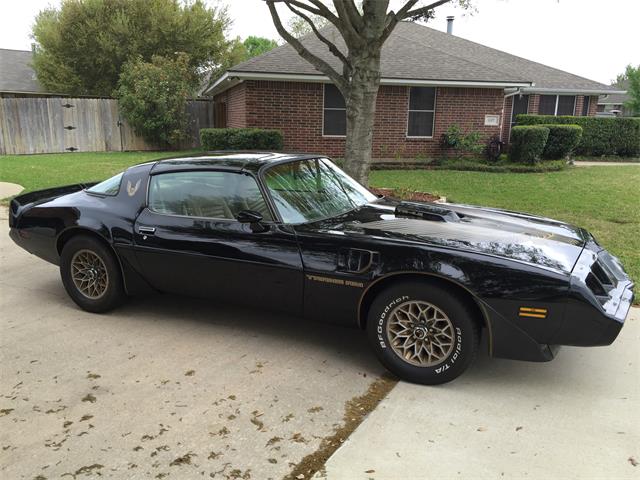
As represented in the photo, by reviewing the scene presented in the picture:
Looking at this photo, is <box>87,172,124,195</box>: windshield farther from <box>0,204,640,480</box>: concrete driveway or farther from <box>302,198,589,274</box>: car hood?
<box>302,198,589,274</box>: car hood

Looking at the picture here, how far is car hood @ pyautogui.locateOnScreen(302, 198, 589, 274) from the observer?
326 cm

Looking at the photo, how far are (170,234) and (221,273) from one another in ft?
1.80

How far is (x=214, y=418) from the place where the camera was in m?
2.90

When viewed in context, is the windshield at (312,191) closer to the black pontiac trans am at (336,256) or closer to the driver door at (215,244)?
the black pontiac trans am at (336,256)

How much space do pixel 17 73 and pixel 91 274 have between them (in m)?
30.2

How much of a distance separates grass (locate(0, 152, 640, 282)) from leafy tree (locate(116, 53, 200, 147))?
345 centimetres

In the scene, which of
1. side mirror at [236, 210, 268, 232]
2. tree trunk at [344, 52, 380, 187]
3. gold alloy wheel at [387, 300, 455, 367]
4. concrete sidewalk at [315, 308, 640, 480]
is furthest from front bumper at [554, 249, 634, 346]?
tree trunk at [344, 52, 380, 187]

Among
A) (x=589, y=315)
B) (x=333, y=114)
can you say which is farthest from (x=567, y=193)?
(x=589, y=315)

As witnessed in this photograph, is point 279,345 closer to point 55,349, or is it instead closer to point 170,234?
point 170,234

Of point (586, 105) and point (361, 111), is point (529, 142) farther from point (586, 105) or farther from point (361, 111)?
point (586, 105)

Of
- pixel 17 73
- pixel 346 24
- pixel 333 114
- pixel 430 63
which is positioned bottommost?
pixel 333 114

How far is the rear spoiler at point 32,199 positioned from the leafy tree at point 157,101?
15.3m

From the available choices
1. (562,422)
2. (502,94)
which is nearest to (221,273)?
(562,422)

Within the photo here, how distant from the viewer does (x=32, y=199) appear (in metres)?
4.92
